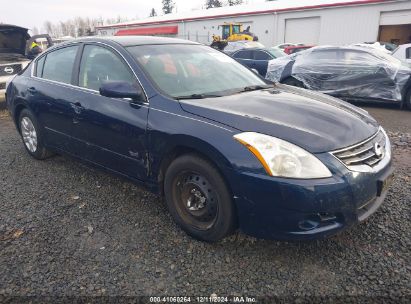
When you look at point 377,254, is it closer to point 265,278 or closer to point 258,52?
point 265,278

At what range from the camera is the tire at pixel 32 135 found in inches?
171

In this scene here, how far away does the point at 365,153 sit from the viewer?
97.7 inches

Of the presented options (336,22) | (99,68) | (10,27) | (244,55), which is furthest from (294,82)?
(336,22)

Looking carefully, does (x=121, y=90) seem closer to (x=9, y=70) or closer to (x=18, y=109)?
(x=18, y=109)

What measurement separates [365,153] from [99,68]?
2529 millimetres

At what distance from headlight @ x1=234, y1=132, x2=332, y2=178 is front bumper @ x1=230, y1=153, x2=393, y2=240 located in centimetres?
5

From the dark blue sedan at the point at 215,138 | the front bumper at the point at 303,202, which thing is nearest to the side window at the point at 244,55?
the dark blue sedan at the point at 215,138

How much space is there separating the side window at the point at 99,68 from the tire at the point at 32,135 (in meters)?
1.17

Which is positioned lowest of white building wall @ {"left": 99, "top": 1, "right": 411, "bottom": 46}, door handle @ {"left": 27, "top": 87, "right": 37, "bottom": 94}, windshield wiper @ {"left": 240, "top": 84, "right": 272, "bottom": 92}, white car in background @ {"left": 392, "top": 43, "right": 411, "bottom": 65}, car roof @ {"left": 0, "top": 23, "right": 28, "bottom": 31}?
door handle @ {"left": 27, "top": 87, "right": 37, "bottom": 94}

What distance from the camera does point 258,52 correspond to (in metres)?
11.7

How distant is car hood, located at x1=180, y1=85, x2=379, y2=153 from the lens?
7.73ft

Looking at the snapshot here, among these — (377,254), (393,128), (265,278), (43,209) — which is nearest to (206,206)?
(265,278)

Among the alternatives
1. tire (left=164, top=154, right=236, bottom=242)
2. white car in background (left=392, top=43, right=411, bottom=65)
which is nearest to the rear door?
tire (left=164, top=154, right=236, bottom=242)

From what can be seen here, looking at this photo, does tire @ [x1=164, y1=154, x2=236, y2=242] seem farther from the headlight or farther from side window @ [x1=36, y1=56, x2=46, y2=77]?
side window @ [x1=36, y1=56, x2=46, y2=77]
